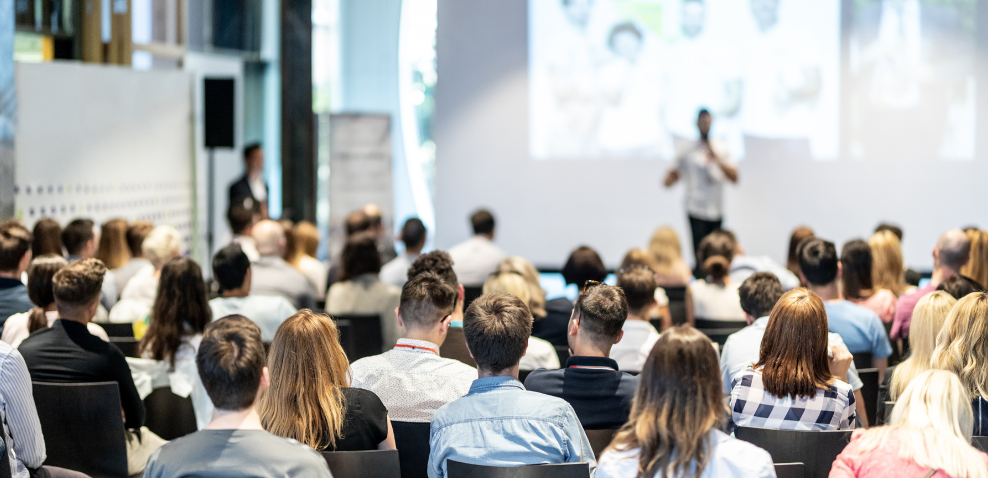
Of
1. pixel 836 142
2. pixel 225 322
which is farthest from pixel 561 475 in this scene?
pixel 836 142

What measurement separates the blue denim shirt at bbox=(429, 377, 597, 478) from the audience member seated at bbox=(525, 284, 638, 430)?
0.25 m

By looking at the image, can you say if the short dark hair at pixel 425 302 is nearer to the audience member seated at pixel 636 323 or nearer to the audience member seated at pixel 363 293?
the audience member seated at pixel 636 323

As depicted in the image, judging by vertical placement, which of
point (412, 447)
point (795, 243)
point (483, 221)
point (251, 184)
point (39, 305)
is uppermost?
point (251, 184)

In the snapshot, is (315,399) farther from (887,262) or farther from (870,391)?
(887,262)

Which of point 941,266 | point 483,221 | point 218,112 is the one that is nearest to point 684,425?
point 941,266

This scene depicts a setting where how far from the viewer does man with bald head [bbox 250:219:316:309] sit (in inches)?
190

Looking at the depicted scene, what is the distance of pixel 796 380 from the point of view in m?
2.51

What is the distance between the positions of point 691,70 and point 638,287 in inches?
206

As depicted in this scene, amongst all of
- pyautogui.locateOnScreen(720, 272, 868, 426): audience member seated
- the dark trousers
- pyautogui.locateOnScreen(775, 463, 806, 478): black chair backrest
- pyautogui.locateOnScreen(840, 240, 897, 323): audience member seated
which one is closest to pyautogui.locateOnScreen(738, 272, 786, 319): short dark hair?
pyautogui.locateOnScreen(720, 272, 868, 426): audience member seated

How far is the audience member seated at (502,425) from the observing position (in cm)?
222

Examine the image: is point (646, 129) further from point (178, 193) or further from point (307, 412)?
point (307, 412)

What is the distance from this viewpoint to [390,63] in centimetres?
988

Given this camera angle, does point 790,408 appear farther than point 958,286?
No

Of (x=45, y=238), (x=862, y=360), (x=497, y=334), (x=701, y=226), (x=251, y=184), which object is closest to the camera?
(x=497, y=334)
